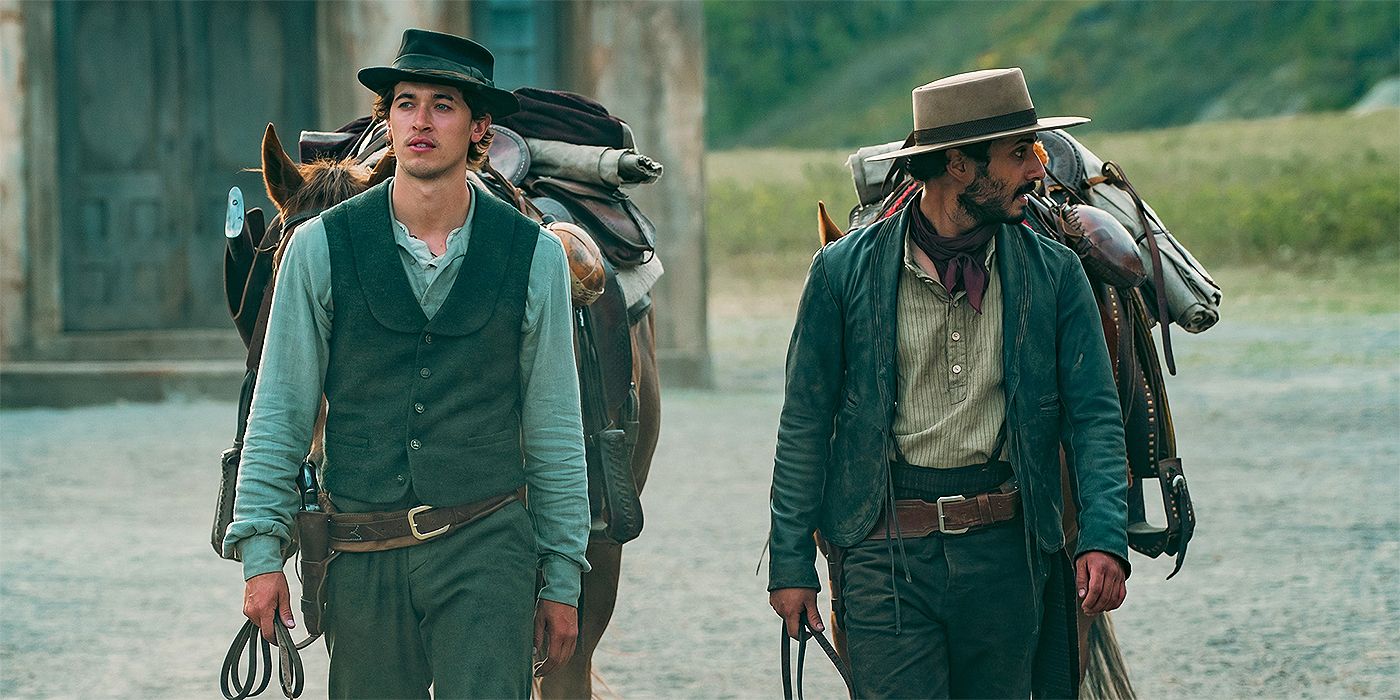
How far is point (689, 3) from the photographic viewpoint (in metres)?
15.2

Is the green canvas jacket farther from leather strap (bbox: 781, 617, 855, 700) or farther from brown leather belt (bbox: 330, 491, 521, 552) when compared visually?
brown leather belt (bbox: 330, 491, 521, 552)

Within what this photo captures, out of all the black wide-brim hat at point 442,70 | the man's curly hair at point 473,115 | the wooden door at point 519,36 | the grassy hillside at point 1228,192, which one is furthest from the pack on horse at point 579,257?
the grassy hillside at point 1228,192

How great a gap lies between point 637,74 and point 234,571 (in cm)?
761

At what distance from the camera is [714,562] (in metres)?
8.26

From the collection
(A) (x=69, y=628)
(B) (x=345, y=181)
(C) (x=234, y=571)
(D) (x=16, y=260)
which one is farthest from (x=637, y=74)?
(B) (x=345, y=181)

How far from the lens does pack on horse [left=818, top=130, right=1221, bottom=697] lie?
480cm

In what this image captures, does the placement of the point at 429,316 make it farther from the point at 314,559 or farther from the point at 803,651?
the point at 803,651

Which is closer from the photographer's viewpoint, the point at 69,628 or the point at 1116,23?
the point at 69,628

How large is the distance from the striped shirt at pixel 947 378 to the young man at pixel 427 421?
2.25 feet

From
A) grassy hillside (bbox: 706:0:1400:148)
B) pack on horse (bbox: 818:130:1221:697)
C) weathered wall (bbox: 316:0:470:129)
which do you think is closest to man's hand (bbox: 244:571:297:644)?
pack on horse (bbox: 818:130:1221:697)

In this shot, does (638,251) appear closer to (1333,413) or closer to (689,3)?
(1333,413)

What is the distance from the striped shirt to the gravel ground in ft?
7.90

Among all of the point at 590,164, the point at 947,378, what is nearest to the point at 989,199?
the point at 947,378

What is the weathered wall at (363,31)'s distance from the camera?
48.0ft
